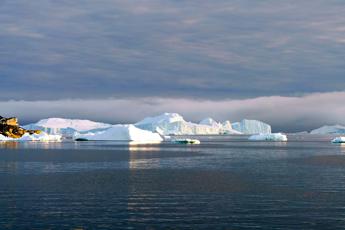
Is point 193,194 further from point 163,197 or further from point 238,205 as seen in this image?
point 238,205

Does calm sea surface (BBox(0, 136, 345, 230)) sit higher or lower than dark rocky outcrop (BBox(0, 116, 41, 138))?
lower

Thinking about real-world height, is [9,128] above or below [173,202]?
above

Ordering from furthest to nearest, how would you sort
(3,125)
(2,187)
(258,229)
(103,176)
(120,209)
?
(103,176)
(2,187)
(120,209)
(258,229)
(3,125)

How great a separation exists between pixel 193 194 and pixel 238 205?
8.43 metres

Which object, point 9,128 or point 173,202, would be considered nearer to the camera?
point 9,128

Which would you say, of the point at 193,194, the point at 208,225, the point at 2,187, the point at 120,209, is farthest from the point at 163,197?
the point at 2,187

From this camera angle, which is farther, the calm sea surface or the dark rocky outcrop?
the calm sea surface

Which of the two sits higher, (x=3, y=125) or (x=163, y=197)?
(x=3, y=125)

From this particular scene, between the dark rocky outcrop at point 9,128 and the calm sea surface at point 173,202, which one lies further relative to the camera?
the calm sea surface at point 173,202

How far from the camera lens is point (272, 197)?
46844 mm

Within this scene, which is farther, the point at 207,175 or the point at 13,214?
the point at 207,175

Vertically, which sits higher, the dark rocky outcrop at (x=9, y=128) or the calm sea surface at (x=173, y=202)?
the dark rocky outcrop at (x=9, y=128)

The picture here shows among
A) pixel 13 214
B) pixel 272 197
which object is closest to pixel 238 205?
pixel 272 197

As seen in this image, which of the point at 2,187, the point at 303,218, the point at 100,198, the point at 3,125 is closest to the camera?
the point at 3,125
